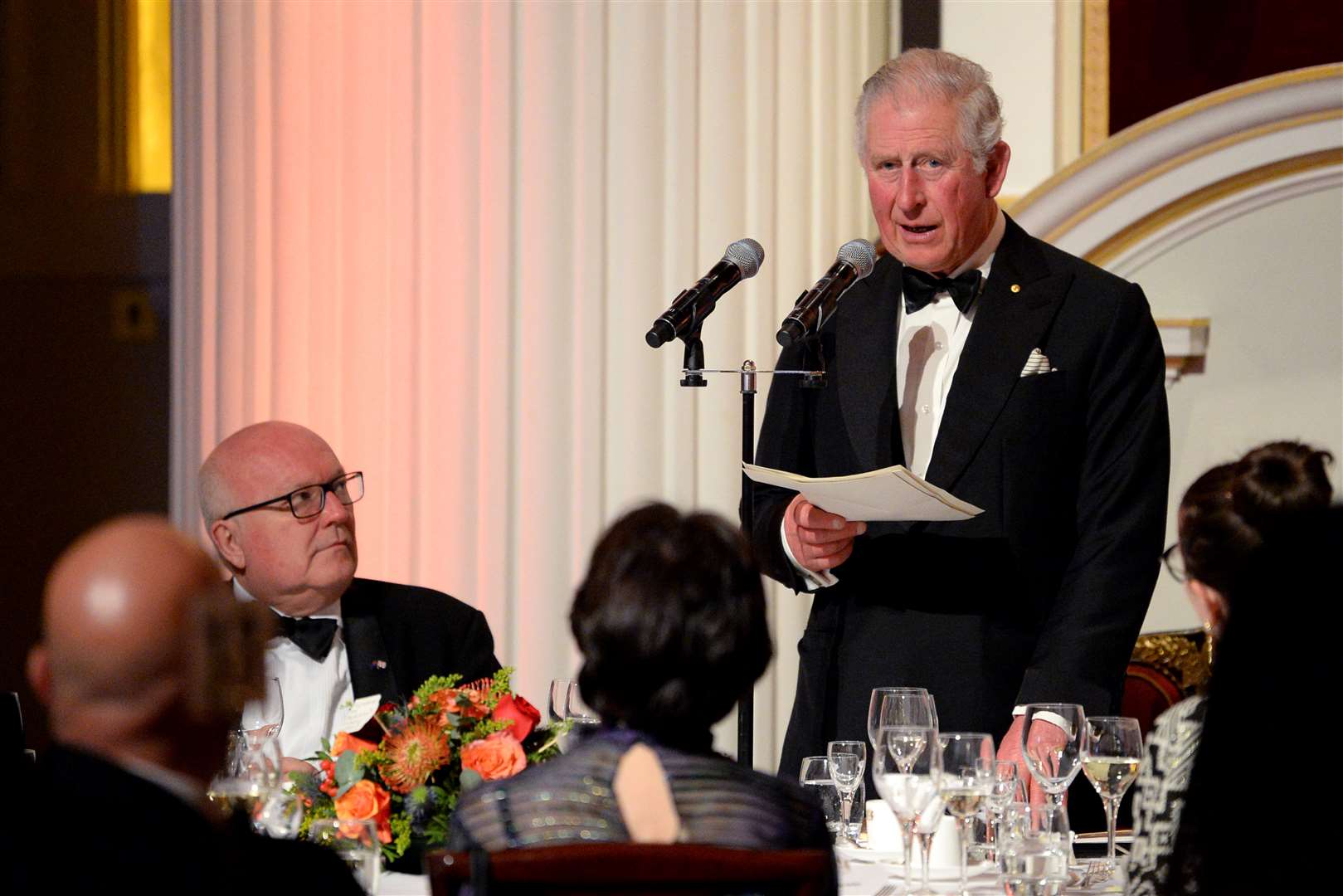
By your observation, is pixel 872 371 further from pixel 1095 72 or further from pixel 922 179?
pixel 1095 72

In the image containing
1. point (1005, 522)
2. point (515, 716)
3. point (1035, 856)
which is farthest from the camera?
point (1005, 522)

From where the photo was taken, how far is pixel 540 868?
4.67 ft

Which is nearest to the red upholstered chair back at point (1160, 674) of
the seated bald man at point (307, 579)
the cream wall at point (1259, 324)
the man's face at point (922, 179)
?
the cream wall at point (1259, 324)

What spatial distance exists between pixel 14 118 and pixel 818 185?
3693 mm

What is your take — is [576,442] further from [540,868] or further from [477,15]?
[540,868]

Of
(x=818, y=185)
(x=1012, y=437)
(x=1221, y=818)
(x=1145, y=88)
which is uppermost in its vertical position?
(x=1145, y=88)

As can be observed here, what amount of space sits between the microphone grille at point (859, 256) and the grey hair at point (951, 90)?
1.16ft

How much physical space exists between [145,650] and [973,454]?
2.03 meters

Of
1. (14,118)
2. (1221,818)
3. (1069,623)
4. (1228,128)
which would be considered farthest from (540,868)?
(14,118)

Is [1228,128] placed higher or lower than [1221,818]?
higher

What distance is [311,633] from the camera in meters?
3.31

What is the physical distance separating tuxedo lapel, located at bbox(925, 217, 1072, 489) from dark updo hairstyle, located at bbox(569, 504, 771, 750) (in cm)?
145

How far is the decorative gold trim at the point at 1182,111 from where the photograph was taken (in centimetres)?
468

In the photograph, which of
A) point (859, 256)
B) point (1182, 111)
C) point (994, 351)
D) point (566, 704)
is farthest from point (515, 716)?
point (1182, 111)
